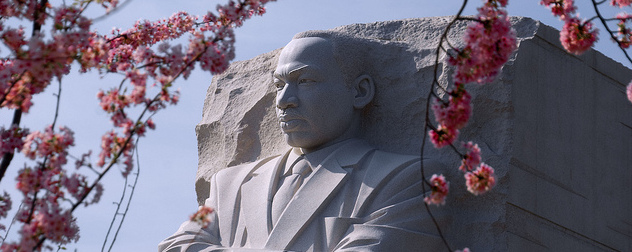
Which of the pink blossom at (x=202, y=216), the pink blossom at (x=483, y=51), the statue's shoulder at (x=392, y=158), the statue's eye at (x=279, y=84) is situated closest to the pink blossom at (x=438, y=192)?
the pink blossom at (x=483, y=51)

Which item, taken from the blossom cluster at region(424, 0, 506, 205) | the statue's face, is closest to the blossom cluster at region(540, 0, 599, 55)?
the blossom cluster at region(424, 0, 506, 205)

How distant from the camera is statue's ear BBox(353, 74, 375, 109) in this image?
18.8ft

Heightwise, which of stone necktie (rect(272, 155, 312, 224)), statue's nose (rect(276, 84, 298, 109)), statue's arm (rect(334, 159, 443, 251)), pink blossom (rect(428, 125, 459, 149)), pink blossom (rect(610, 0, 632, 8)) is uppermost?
statue's nose (rect(276, 84, 298, 109))

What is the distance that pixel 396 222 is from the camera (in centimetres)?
514

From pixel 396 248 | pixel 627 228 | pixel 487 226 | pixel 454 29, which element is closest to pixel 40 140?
pixel 396 248

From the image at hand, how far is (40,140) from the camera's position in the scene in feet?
11.7

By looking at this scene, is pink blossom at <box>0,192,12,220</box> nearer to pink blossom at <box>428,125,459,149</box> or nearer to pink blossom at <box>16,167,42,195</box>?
pink blossom at <box>16,167,42,195</box>

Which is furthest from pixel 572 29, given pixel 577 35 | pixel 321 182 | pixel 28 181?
pixel 28 181

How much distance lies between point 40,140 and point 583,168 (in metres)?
3.20

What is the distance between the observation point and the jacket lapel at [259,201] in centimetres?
544

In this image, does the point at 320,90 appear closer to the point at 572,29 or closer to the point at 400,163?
the point at 400,163

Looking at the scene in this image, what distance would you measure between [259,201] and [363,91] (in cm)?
82

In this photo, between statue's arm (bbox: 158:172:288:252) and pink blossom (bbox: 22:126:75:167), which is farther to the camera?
statue's arm (bbox: 158:172:288:252)

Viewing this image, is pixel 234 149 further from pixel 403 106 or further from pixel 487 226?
pixel 487 226
